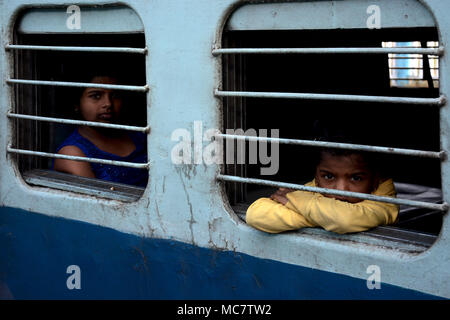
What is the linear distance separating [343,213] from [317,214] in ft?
0.32

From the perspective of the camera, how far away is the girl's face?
3.54m

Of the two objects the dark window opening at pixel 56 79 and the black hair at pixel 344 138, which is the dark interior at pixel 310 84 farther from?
the dark window opening at pixel 56 79

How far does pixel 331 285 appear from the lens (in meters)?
2.21

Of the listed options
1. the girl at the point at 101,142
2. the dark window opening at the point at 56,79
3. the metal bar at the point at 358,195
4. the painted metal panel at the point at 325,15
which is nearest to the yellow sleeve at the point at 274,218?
the metal bar at the point at 358,195

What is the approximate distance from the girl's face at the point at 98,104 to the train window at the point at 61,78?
0.12 meters

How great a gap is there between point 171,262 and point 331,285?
0.74 m

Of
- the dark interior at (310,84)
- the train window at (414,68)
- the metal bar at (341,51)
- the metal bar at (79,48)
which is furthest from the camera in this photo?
the train window at (414,68)

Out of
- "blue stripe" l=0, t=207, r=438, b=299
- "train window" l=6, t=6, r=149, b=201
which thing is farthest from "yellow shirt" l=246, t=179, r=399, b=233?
"train window" l=6, t=6, r=149, b=201

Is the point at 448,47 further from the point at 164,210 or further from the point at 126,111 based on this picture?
the point at 126,111

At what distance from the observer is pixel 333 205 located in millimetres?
2146

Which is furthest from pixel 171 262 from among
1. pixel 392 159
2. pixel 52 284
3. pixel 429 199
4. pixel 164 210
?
pixel 392 159

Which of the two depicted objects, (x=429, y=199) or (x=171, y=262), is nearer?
(x=171, y=262)

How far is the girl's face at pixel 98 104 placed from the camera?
3539 millimetres
